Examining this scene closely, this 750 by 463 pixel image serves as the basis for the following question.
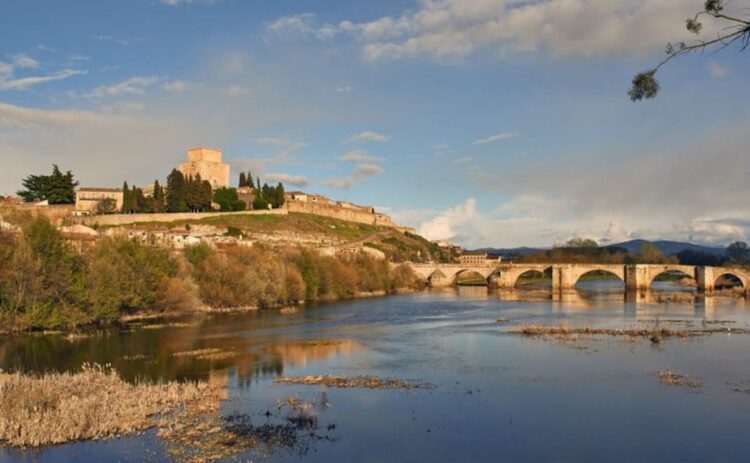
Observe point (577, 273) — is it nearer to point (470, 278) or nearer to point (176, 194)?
point (470, 278)

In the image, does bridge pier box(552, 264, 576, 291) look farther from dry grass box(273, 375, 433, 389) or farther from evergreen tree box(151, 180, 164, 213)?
dry grass box(273, 375, 433, 389)

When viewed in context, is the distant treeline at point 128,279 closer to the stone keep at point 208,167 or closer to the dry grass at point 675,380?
the dry grass at point 675,380

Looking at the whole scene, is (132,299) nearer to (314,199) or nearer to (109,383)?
(109,383)

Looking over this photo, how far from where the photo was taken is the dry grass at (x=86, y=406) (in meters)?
14.6

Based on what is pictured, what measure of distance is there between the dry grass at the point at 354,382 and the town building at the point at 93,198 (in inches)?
2605

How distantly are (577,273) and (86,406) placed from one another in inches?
2717

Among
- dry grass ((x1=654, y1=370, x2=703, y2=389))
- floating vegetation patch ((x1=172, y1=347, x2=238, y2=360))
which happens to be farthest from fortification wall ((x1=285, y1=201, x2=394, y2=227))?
dry grass ((x1=654, y1=370, x2=703, y2=389))

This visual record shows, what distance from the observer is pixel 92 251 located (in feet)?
125

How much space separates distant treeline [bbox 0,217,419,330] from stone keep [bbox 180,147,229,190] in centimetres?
4625

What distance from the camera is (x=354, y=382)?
2062cm

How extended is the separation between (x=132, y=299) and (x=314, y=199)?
7785 centimetres

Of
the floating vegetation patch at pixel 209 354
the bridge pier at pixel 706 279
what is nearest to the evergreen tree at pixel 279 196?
the bridge pier at pixel 706 279

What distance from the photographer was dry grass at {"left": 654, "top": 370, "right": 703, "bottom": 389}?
20.3 metres

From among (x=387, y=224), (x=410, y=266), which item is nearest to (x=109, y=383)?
(x=410, y=266)
